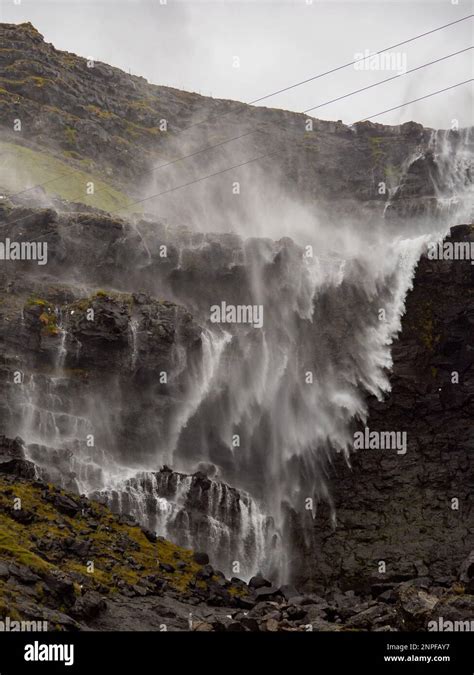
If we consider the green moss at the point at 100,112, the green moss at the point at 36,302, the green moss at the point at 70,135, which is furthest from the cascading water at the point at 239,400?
the green moss at the point at 100,112

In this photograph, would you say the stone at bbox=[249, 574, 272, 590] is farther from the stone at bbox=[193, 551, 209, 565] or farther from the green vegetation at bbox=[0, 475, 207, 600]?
the green vegetation at bbox=[0, 475, 207, 600]

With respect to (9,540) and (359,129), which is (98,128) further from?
(9,540)

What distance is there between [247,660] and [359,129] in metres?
105

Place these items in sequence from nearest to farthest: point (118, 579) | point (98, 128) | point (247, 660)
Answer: point (247, 660), point (118, 579), point (98, 128)

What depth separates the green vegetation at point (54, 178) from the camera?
3605 inches

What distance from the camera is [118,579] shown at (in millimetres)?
41500

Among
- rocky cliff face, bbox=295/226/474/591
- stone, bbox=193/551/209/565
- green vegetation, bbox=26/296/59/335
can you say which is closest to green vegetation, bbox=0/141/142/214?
green vegetation, bbox=26/296/59/335

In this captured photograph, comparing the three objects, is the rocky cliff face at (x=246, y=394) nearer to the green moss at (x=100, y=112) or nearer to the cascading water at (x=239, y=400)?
the cascading water at (x=239, y=400)

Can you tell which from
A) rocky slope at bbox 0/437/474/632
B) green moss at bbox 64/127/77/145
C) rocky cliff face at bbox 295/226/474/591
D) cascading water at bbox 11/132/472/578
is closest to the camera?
rocky slope at bbox 0/437/474/632

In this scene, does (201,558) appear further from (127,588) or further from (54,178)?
(54,178)

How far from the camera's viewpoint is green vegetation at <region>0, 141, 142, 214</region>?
91.6m

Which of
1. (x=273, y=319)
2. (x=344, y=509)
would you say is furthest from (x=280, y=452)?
(x=273, y=319)

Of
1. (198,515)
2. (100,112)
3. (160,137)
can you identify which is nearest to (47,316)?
(198,515)

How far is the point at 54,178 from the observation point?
317ft
